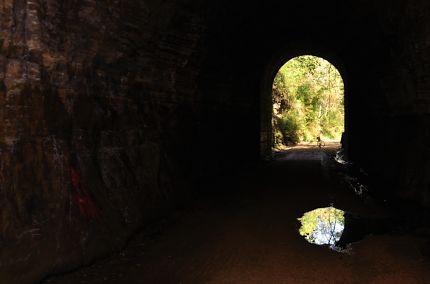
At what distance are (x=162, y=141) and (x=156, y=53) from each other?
1.62m

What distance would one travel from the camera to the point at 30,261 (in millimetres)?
4570

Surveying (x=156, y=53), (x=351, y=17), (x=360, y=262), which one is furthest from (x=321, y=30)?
(x=360, y=262)

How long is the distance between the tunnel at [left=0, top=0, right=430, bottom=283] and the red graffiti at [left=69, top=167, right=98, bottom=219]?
0.02m

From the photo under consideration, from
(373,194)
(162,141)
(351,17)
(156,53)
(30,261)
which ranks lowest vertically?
(373,194)

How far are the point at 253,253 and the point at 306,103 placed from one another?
2929 centimetres

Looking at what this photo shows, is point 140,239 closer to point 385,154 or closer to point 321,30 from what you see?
point 385,154

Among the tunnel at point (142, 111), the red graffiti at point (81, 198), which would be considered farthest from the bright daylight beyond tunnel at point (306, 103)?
the red graffiti at point (81, 198)

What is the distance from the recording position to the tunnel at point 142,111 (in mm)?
4695

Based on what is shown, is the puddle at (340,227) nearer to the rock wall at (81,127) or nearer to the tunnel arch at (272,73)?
the rock wall at (81,127)

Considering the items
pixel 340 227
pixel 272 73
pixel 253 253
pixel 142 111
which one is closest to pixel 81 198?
pixel 142 111

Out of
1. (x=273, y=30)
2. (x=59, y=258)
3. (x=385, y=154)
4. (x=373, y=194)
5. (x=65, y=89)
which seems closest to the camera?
(x=59, y=258)

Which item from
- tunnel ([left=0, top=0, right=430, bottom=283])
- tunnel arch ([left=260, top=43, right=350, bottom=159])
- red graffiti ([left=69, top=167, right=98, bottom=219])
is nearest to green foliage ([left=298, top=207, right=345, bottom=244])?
tunnel ([left=0, top=0, right=430, bottom=283])

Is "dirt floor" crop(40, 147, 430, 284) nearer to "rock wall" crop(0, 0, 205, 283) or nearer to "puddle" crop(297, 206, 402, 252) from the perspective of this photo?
"puddle" crop(297, 206, 402, 252)

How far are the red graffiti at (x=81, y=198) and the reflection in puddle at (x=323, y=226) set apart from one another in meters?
3.39
